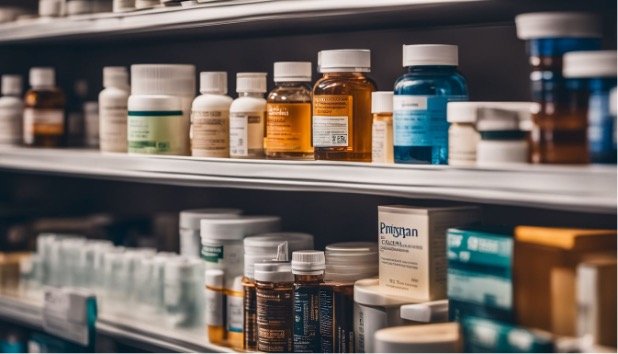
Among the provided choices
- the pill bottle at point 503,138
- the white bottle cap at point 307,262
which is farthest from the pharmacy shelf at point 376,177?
the white bottle cap at point 307,262

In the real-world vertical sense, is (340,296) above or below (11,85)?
below

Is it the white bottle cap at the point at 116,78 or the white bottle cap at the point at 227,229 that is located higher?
the white bottle cap at the point at 116,78

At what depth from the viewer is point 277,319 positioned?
177 centimetres

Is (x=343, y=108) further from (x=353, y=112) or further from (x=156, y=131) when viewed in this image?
(x=156, y=131)

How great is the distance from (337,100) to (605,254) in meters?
0.55

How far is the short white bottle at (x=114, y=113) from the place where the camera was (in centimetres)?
216

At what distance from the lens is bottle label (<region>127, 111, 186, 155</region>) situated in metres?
2.00

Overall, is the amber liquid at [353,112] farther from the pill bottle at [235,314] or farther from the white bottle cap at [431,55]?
the pill bottle at [235,314]

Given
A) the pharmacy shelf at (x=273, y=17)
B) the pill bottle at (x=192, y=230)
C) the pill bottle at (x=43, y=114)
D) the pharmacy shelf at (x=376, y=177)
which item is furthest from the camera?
the pill bottle at (x=43, y=114)

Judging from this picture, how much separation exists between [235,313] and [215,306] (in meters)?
0.05

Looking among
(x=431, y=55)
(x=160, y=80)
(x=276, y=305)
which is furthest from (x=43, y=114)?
(x=431, y=55)

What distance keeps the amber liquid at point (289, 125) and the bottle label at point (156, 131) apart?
0.28 meters

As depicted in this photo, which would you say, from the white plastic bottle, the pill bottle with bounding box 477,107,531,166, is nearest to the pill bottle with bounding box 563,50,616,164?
the pill bottle with bounding box 477,107,531,166

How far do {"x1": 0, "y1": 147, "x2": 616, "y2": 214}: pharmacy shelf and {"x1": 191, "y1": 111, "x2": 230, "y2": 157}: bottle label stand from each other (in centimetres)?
4
